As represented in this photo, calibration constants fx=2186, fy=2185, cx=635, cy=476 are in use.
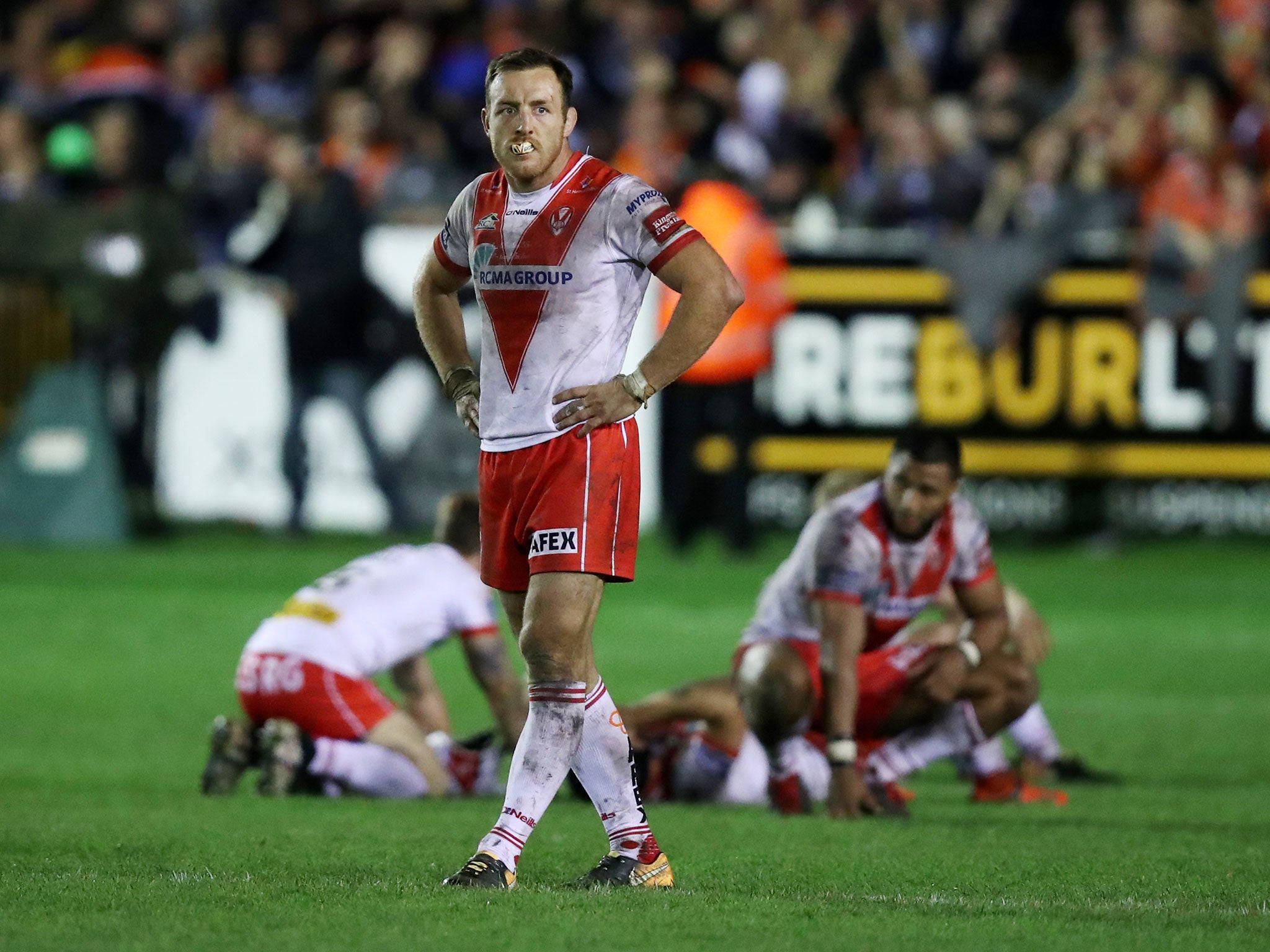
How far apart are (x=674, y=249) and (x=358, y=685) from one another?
9.89ft

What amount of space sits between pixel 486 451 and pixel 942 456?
2356 millimetres

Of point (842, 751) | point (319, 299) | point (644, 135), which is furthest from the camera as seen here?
point (644, 135)

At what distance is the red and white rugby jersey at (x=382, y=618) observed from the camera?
8070 millimetres

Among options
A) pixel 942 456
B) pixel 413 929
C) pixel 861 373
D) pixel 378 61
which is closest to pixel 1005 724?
pixel 942 456

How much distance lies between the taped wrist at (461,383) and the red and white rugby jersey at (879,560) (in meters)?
2.08

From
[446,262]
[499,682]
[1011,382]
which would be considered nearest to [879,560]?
[499,682]

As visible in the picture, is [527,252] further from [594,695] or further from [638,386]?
[594,695]

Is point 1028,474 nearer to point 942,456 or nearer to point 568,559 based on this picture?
point 942,456

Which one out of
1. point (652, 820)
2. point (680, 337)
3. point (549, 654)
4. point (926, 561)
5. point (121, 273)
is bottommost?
point (652, 820)

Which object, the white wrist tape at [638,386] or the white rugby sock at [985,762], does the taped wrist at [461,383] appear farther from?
the white rugby sock at [985,762]

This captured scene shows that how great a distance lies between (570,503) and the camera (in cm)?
566

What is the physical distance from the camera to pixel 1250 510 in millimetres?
15836

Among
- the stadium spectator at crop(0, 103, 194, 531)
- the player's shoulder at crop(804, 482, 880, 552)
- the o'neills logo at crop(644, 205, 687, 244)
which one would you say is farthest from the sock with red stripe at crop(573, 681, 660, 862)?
the stadium spectator at crop(0, 103, 194, 531)

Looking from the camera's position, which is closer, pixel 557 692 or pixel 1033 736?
pixel 557 692
